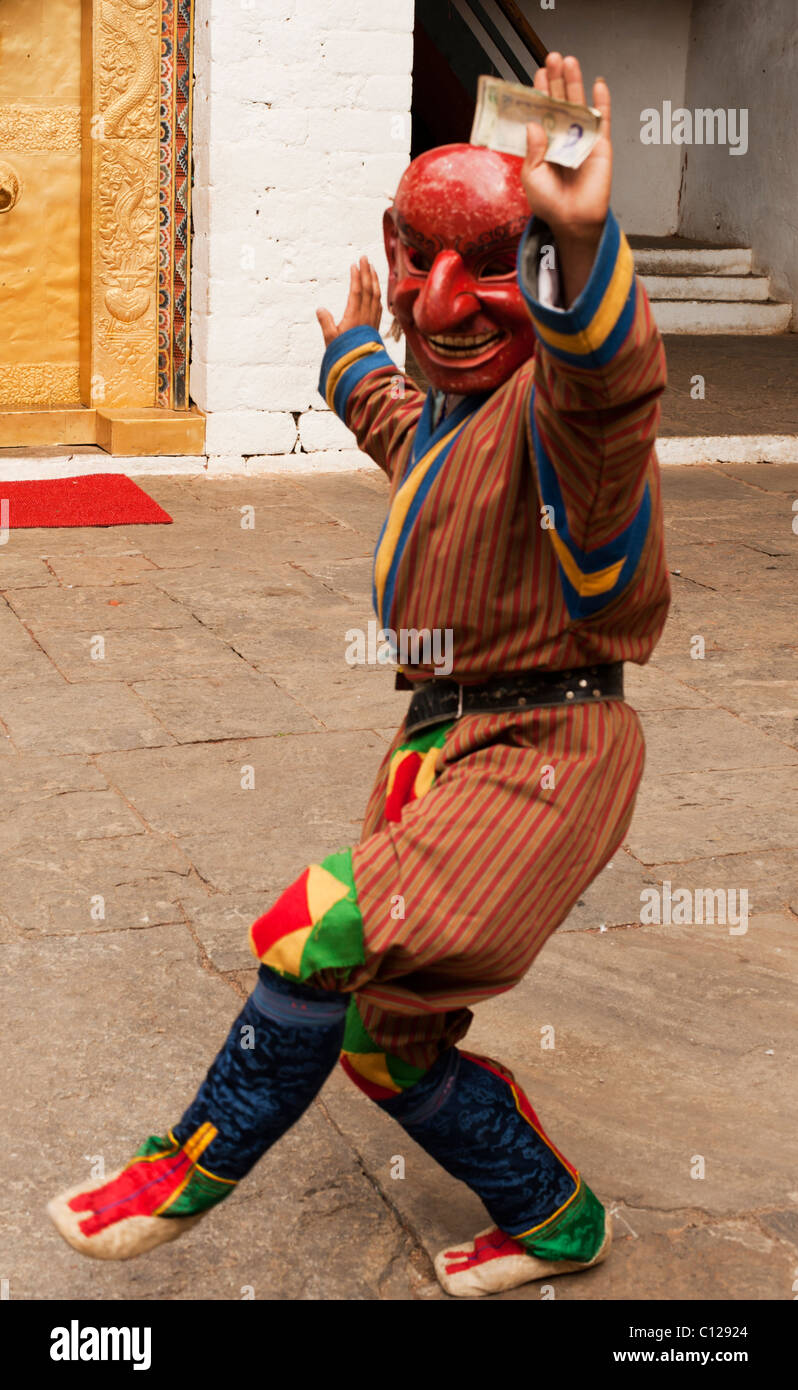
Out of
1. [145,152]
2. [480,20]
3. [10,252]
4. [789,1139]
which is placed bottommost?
[789,1139]

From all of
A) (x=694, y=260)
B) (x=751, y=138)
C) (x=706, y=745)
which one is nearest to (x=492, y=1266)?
(x=706, y=745)

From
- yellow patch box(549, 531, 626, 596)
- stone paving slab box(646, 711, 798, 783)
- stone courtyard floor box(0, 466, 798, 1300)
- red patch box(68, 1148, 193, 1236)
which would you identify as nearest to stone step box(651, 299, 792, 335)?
stone courtyard floor box(0, 466, 798, 1300)

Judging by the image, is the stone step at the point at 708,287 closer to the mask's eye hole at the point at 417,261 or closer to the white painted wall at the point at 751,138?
the white painted wall at the point at 751,138

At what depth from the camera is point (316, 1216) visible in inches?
96.1

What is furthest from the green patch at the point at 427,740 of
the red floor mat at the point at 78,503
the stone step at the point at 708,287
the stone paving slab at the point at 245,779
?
A: the stone step at the point at 708,287

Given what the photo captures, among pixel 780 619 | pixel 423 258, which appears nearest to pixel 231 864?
pixel 423 258

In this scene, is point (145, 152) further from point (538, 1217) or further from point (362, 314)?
point (538, 1217)

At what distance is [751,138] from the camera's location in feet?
37.0

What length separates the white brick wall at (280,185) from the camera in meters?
7.10

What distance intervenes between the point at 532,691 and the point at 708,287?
9444 millimetres

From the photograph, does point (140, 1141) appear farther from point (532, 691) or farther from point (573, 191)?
point (573, 191)

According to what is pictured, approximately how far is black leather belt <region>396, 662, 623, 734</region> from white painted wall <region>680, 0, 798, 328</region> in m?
9.48

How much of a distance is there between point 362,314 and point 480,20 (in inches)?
→ 326

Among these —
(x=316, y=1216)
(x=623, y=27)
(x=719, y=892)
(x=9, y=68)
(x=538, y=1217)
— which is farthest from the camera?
(x=623, y=27)
